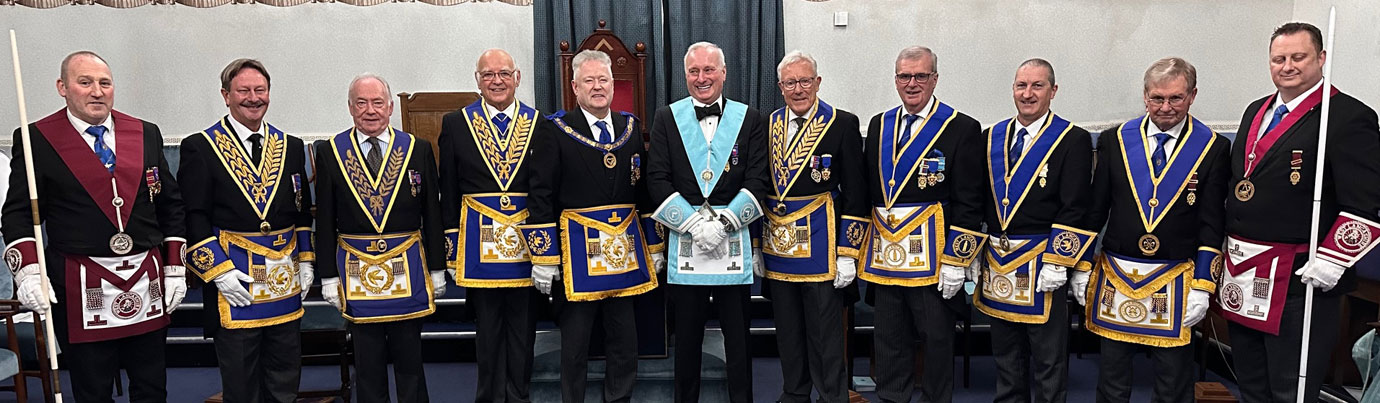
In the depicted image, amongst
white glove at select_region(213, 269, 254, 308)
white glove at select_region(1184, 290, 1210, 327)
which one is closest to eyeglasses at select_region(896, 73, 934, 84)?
white glove at select_region(1184, 290, 1210, 327)

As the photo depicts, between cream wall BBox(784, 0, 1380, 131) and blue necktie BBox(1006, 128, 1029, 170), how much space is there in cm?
290

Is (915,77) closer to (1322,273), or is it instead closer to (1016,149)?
(1016,149)

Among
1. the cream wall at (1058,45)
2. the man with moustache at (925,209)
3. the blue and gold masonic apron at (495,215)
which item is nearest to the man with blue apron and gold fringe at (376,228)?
the blue and gold masonic apron at (495,215)

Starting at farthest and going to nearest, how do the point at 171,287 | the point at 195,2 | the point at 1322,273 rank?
the point at 195,2, the point at 171,287, the point at 1322,273

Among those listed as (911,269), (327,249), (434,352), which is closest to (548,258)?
(327,249)

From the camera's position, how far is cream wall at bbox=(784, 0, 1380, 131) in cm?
570

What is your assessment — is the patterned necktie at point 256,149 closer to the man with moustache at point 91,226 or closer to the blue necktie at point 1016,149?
the man with moustache at point 91,226

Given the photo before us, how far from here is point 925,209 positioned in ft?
9.74

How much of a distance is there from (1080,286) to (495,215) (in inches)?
81.3

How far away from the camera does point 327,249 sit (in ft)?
9.71

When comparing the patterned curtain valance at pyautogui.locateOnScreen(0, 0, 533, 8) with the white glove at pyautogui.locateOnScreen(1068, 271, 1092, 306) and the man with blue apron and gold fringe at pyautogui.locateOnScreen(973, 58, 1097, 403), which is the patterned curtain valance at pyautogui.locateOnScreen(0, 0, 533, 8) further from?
the white glove at pyautogui.locateOnScreen(1068, 271, 1092, 306)

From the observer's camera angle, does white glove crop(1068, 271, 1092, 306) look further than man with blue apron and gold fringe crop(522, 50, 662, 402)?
No

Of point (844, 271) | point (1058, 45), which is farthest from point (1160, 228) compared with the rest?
point (1058, 45)

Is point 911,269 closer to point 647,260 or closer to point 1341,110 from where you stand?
point 647,260
